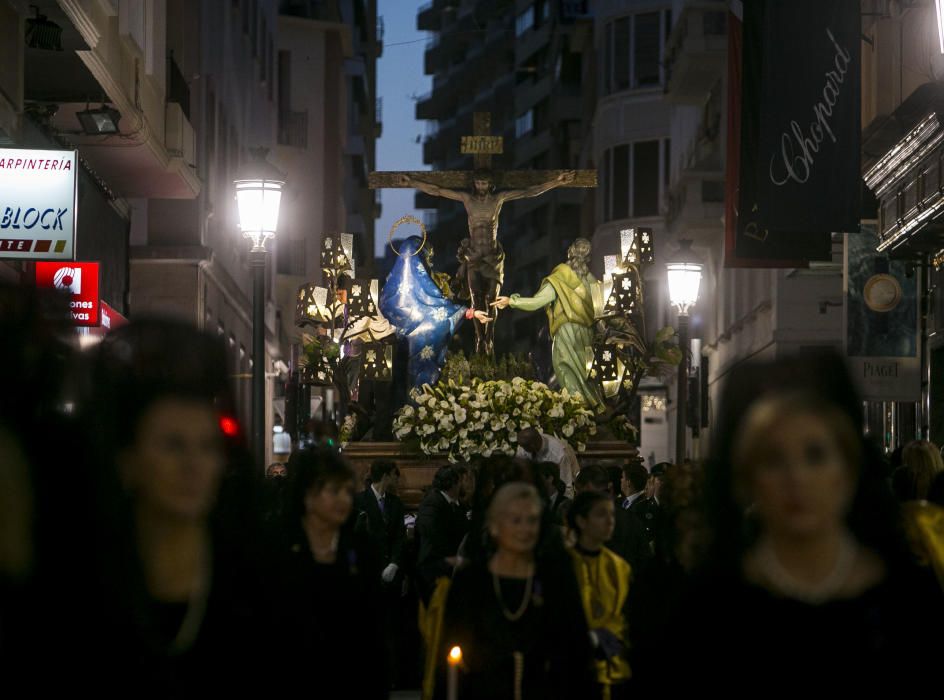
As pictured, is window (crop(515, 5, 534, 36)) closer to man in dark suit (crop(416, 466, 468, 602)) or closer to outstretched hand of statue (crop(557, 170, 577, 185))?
outstretched hand of statue (crop(557, 170, 577, 185))

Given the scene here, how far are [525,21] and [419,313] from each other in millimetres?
86048

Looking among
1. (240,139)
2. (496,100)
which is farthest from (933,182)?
(496,100)

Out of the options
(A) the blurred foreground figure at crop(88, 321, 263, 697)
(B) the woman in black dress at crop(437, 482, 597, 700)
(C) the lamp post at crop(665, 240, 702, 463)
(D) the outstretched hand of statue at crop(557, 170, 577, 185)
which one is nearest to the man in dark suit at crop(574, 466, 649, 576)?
(B) the woman in black dress at crop(437, 482, 597, 700)

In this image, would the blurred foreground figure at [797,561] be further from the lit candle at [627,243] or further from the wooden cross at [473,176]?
the wooden cross at [473,176]

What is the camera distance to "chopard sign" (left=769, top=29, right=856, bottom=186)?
1972 centimetres

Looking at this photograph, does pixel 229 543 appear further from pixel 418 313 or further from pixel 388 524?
pixel 418 313

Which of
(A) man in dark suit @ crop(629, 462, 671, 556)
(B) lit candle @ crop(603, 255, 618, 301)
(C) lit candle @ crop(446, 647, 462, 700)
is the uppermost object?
(B) lit candle @ crop(603, 255, 618, 301)

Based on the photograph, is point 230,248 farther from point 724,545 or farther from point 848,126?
point 724,545

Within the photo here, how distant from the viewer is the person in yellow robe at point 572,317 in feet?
68.2

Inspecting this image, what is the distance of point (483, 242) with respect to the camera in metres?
21.5

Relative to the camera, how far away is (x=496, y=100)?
4761 inches

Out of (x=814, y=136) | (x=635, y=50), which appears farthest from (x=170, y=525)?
(x=635, y=50)

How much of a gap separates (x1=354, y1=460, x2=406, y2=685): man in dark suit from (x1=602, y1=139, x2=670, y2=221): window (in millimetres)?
43872

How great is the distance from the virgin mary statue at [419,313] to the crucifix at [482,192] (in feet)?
0.96
